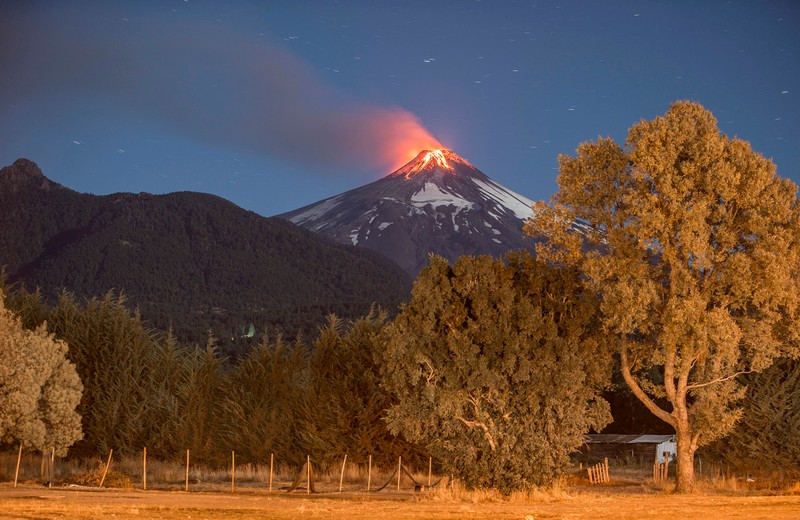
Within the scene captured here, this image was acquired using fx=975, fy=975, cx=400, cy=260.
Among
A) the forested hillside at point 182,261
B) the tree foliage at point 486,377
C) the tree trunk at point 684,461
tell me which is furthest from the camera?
the forested hillside at point 182,261

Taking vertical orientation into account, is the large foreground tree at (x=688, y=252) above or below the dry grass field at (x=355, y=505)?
above

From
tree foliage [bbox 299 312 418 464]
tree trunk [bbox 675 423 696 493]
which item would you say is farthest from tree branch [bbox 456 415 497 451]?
tree foliage [bbox 299 312 418 464]

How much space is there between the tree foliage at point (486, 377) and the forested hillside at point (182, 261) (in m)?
109

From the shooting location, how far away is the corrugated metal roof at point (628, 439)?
1973 inches

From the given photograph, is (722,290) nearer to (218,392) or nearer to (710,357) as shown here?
(710,357)

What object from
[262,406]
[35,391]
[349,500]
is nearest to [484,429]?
[349,500]

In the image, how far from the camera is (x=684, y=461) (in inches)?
1268

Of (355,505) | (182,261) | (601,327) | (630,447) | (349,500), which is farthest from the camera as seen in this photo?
(182,261)

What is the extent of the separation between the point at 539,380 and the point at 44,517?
50.2 feet

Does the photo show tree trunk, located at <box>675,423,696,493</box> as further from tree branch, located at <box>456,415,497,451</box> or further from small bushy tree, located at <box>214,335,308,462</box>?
small bushy tree, located at <box>214,335,308,462</box>

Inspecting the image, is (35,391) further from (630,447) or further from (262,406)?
(630,447)

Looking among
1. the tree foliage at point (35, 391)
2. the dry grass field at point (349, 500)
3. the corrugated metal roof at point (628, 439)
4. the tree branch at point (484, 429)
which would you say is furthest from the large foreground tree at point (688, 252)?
the tree foliage at point (35, 391)

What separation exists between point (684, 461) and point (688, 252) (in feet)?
23.0

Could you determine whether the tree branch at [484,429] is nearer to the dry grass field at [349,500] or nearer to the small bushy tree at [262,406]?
the dry grass field at [349,500]
